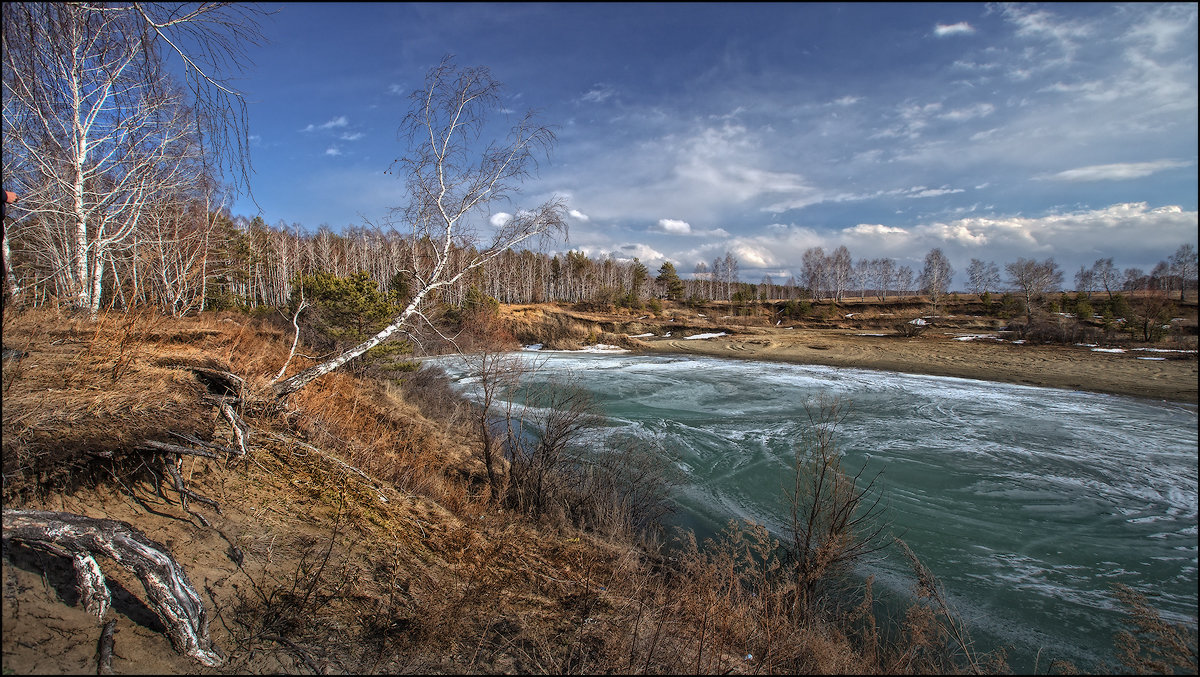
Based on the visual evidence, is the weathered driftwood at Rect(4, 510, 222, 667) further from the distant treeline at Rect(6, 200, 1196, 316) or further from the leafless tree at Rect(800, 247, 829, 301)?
the leafless tree at Rect(800, 247, 829, 301)

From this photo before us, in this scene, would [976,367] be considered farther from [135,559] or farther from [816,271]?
[816,271]

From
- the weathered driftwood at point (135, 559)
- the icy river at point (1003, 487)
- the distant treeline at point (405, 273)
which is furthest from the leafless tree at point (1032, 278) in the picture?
the weathered driftwood at point (135, 559)

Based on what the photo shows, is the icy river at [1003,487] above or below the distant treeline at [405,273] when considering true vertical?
below

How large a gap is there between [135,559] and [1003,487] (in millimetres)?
14117

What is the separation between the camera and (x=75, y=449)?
3547mm

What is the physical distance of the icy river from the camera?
6359 mm

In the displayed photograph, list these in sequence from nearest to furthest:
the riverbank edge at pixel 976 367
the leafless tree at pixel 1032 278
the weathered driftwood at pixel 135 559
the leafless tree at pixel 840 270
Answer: the weathered driftwood at pixel 135 559, the riverbank edge at pixel 976 367, the leafless tree at pixel 1032 278, the leafless tree at pixel 840 270

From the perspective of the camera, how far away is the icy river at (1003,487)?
6.36 m

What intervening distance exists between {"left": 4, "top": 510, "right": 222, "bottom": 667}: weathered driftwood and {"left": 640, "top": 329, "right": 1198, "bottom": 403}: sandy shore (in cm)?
2261

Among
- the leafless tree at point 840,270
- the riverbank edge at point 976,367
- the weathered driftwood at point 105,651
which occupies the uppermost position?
the leafless tree at point 840,270

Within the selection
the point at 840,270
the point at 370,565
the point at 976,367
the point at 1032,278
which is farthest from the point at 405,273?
the point at 840,270

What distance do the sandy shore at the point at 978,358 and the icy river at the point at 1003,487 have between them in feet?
4.20

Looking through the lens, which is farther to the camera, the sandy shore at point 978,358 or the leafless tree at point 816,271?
the leafless tree at point 816,271

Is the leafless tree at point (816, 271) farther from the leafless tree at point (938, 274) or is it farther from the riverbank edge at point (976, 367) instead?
the riverbank edge at point (976, 367)
